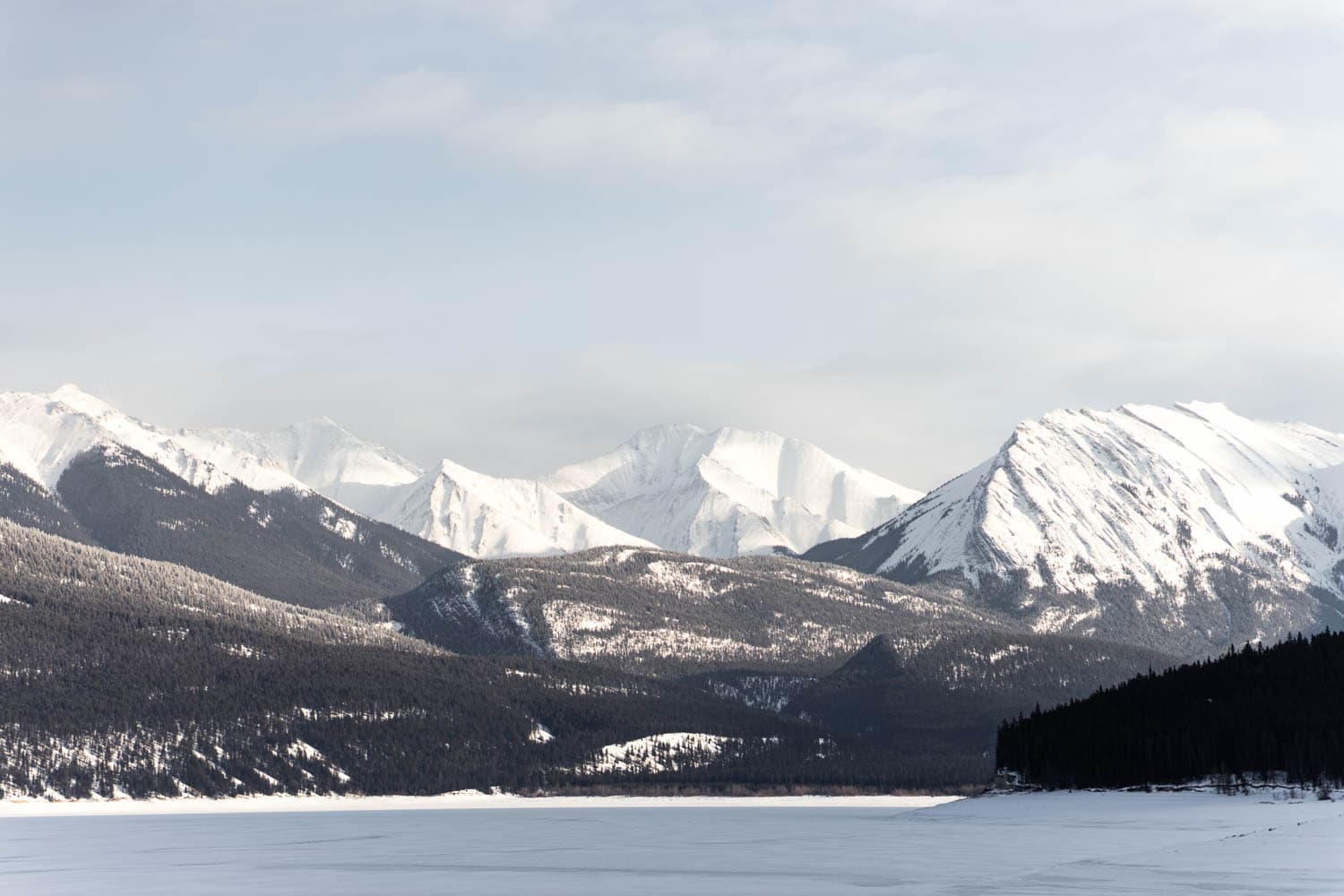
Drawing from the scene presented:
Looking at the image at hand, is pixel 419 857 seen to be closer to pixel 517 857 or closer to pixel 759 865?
pixel 517 857

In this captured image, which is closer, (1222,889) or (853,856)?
(1222,889)

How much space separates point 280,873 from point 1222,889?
7873 cm

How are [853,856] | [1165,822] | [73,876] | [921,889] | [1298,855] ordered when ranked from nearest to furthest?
[921,889] → [1298,855] → [73,876] → [853,856] → [1165,822]

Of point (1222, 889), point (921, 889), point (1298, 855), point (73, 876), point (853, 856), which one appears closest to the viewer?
point (1222, 889)

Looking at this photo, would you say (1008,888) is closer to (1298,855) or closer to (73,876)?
(1298,855)

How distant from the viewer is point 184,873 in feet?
523

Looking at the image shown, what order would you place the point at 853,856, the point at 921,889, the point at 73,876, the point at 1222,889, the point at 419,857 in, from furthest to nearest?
1. the point at 419,857
2. the point at 853,856
3. the point at 73,876
4. the point at 921,889
5. the point at 1222,889

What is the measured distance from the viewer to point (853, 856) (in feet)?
552

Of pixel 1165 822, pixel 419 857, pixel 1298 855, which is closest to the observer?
pixel 1298 855

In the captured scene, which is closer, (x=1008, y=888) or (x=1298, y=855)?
(x=1008, y=888)

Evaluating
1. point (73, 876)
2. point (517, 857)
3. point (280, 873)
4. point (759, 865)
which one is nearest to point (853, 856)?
point (759, 865)

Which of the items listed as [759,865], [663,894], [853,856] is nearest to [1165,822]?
[853,856]

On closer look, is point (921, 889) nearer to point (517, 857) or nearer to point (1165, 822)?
point (517, 857)

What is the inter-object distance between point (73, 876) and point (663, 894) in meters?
55.9
